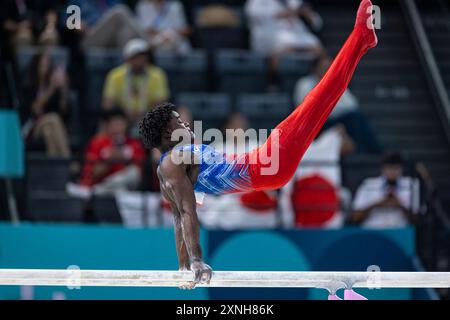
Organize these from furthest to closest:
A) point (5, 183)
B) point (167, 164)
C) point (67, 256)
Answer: point (5, 183) < point (67, 256) < point (167, 164)

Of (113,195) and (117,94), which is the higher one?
(117,94)

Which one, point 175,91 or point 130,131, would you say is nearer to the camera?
point 130,131

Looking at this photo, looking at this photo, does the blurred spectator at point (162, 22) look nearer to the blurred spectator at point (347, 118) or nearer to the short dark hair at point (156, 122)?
the blurred spectator at point (347, 118)

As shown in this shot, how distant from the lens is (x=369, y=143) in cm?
1123

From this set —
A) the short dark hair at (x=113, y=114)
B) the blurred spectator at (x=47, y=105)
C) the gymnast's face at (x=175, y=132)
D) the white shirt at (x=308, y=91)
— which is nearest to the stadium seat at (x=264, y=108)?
the white shirt at (x=308, y=91)

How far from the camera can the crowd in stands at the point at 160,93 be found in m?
10.1

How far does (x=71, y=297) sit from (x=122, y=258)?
1.92 ft

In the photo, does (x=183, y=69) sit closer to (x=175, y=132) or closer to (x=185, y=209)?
(x=175, y=132)

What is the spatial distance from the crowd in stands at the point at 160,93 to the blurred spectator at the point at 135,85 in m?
0.01

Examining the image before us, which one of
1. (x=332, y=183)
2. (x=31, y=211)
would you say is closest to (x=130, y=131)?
(x=31, y=211)

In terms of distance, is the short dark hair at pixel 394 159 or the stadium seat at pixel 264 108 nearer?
the short dark hair at pixel 394 159

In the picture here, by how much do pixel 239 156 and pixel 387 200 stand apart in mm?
3193

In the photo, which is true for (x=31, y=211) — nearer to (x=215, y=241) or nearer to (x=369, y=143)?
(x=215, y=241)

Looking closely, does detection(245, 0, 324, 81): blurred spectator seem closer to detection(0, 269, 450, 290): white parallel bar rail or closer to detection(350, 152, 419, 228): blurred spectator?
detection(350, 152, 419, 228): blurred spectator
